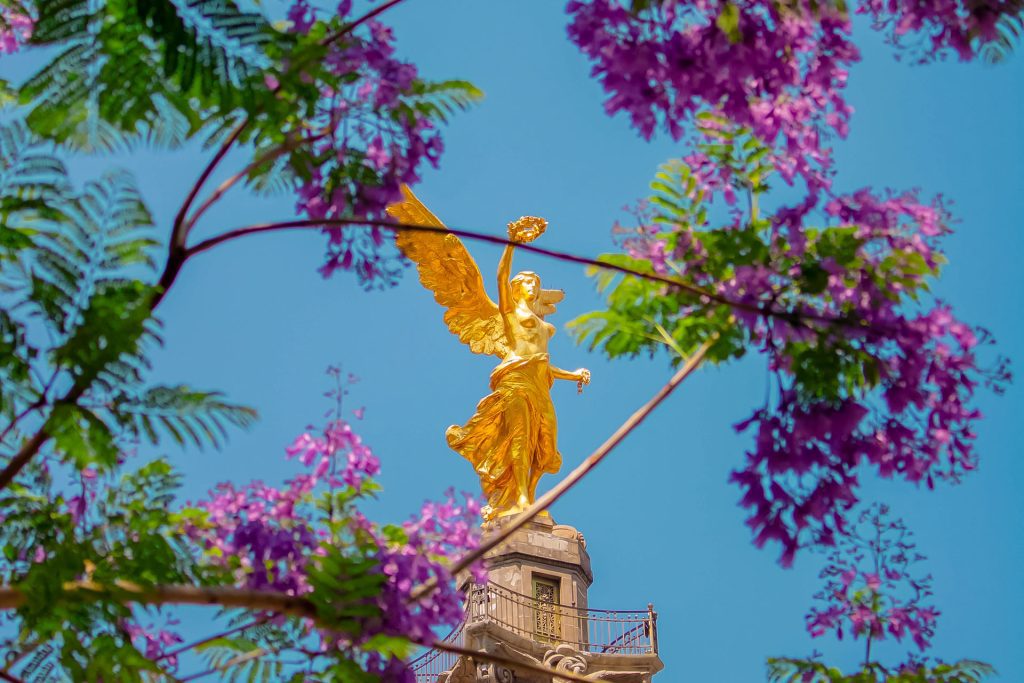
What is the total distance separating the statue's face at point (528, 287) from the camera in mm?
21406

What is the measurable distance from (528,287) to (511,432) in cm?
228

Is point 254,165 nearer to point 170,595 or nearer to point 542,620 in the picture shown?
point 170,595

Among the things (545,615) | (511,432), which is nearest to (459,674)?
(545,615)

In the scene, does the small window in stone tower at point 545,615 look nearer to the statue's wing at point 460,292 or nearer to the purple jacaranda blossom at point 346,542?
the statue's wing at point 460,292

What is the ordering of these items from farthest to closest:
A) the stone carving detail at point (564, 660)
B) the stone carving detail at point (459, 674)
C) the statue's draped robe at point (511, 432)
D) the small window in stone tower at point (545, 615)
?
the statue's draped robe at point (511, 432) < the small window in stone tower at point (545, 615) < the stone carving detail at point (564, 660) < the stone carving detail at point (459, 674)

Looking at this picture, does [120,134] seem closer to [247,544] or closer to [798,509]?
[247,544]

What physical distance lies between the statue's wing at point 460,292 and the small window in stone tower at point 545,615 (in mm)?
3526

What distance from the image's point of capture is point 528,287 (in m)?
21.5

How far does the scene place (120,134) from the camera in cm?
564

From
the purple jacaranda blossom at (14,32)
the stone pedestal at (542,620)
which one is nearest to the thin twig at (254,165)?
the purple jacaranda blossom at (14,32)

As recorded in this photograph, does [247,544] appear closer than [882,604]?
Yes

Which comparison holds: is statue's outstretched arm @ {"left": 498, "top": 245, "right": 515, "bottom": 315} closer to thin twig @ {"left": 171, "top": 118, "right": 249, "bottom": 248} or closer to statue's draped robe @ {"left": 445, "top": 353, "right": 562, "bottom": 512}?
statue's draped robe @ {"left": 445, "top": 353, "right": 562, "bottom": 512}

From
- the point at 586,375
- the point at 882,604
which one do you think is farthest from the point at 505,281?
the point at 882,604

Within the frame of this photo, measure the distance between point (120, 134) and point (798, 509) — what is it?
2.97 metres
